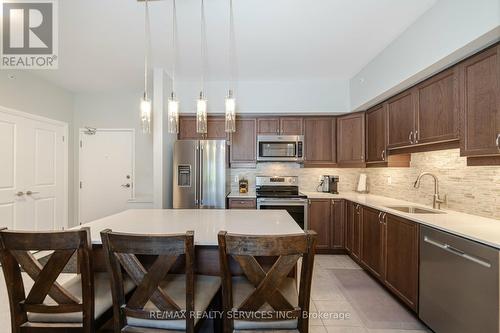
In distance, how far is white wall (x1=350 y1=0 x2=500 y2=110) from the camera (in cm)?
166

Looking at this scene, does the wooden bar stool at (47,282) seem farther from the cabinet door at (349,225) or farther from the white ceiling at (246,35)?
the cabinet door at (349,225)

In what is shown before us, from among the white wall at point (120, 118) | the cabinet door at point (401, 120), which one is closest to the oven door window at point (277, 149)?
the cabinet door at point (401, 120)

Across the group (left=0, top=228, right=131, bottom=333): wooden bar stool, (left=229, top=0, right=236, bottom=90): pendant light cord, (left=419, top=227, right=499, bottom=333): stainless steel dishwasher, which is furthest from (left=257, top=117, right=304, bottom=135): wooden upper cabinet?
(left=0, top=228, right=131, bottom=333): wooden bar stool

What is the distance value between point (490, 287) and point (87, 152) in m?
5.43

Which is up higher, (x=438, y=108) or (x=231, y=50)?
(x=231, y=50)

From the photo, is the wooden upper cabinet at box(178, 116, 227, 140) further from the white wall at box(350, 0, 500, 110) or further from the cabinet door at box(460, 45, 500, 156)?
the cabinet door at box(460, 45, 500, 156)

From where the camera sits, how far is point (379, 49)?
2885 millimetres

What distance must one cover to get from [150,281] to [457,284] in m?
1.93

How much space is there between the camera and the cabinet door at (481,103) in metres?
1.69

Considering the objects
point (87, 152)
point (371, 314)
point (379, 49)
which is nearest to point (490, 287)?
point (371, 314)

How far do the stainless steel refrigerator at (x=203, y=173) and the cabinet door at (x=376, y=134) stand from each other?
6.92ft

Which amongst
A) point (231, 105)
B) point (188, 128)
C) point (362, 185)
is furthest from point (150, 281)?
point (362, 185)

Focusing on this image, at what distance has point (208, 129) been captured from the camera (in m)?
4.11

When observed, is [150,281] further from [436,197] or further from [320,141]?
[320,141]
